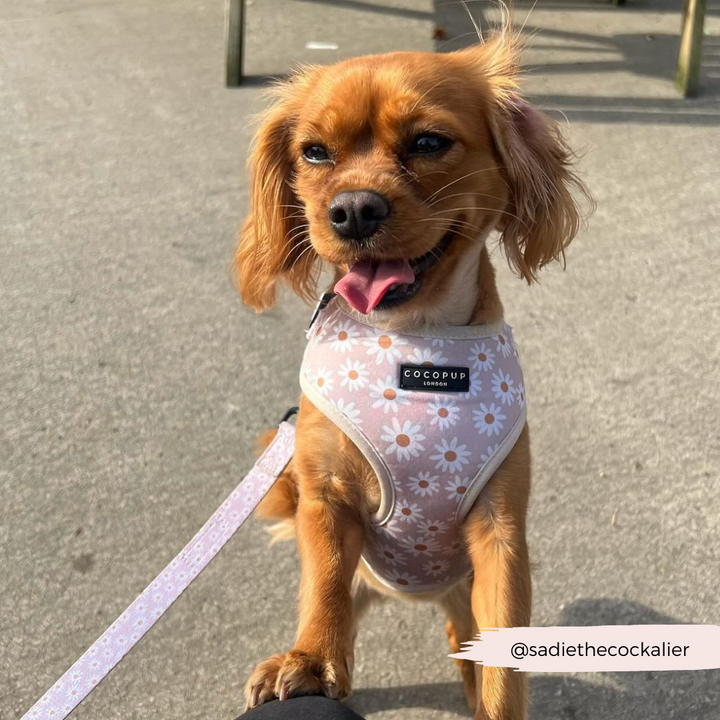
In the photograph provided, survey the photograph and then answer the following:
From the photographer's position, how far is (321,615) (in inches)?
Result: 61.0

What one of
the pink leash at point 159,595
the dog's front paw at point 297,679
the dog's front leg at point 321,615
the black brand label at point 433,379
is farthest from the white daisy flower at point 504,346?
the dog's front paw at point 297,679

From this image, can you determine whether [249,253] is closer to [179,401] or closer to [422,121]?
[422,121]

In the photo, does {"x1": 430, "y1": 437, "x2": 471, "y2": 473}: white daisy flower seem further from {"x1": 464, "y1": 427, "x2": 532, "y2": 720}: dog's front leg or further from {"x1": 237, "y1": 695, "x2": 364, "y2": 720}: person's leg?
{"x1": 237, "y1": 695, "x2": 364, "y2": 720}: person's leg

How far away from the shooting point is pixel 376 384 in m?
1.64

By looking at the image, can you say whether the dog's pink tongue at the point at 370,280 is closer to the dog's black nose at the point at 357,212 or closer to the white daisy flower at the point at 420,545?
the dog's black nose at the point at 357,212

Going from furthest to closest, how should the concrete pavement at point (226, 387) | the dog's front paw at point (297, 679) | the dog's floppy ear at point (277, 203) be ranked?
the concrete pavement at point (226, 387)
the dog's floppy ear at point (277, 203)
the dog's front paw at point (297, 679)

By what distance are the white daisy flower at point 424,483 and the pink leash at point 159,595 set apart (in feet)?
1.56

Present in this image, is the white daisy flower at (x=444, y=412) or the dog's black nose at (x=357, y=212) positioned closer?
the dog's black nose at (x=357, y=212)

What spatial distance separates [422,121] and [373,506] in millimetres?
823

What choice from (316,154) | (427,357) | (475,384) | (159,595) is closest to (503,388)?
(475,384)

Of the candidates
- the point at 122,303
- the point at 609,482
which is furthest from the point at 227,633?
the point at 122,303

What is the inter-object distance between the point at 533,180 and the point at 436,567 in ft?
2.95

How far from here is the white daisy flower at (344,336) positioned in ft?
5.56

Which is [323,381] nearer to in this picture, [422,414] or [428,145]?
[422,414]
